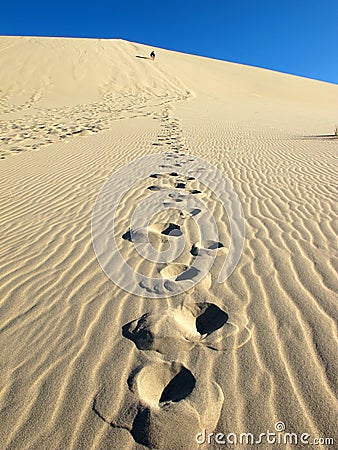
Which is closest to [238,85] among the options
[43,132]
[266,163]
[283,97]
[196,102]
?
[283,97]

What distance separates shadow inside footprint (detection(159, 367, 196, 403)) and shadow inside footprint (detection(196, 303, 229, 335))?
422mm

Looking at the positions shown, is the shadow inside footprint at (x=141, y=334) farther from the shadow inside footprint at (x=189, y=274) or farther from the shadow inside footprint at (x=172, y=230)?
the shadow inside footprint at (x=172, y=230)

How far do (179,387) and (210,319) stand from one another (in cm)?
68

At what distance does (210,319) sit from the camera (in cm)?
252

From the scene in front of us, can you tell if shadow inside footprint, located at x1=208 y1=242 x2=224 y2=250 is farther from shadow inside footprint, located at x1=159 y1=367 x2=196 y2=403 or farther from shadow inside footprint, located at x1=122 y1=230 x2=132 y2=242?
shadow inside footprint, located at x1=159 y1=367 x2=196 y2=403

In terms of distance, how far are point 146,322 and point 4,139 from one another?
11.1m

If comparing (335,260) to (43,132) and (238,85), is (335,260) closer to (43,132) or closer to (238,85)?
(43,132)

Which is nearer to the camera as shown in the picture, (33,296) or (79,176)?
(33,296)

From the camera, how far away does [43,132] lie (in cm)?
1231

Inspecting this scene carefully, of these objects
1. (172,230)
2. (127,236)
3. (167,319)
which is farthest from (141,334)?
(172,230)

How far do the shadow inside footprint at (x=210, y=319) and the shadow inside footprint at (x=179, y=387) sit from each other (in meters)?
0.42

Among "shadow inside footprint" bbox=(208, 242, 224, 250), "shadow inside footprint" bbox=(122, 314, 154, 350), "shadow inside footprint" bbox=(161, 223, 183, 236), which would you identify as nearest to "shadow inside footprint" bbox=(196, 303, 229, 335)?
"shadow inside footprint" bbox=(122, 314, 154, 350)

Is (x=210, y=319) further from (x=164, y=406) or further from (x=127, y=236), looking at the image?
(x=127, y=236)

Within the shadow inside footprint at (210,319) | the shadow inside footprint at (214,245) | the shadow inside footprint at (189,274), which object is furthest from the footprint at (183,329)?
the shadow inside footprint at (214,245)
